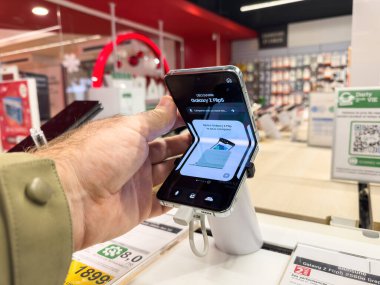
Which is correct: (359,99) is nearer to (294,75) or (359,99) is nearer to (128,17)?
(128,17)

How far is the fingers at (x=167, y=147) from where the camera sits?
0.64 meters

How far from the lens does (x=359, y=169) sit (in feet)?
2.84

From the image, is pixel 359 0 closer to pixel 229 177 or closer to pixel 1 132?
pixel 229 177

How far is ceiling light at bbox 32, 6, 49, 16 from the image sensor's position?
3625mm

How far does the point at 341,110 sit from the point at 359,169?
0.18 meters

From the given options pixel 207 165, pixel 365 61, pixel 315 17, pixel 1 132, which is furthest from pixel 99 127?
pixel 315 17

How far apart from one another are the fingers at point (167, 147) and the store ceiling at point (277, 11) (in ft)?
15.4

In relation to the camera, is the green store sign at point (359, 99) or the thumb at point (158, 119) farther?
the green store sign at point (359, 99)

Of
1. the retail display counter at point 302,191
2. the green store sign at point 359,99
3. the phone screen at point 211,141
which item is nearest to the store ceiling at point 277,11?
the retail display counter at point 302,191

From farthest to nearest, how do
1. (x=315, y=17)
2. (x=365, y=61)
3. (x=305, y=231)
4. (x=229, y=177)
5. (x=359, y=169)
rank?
(x=315, y=17), (x=365, y=61), (x=359, y=169), (x=305, y=231), (x=229, y=177)

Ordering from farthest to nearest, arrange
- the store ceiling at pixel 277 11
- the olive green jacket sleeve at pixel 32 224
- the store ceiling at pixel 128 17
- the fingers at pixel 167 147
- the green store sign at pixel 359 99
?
the store ceiling at pixel 277 11
the store ceiling at pixel 128 17
the green store sign at pixel 359 99
the fingers at pixel 167 147
the olive green jacket sleeve at pixel 32 224

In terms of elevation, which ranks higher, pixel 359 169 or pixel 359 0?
pixel 359 0

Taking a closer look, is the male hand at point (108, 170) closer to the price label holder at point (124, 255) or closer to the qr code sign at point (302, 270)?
the price label holder at point (124, 255)

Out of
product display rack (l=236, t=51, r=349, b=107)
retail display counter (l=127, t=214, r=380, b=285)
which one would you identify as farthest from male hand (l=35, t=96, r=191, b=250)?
A: product display rack (l=236, t=51, r=349, b=107)
